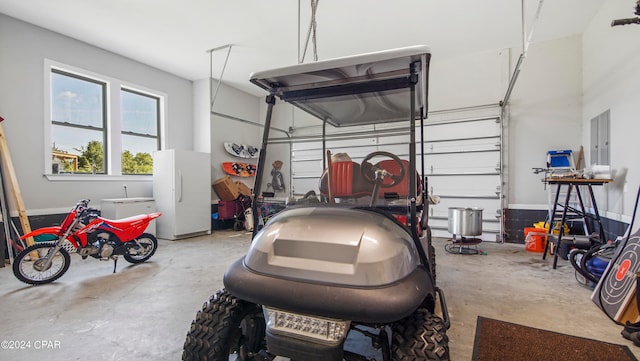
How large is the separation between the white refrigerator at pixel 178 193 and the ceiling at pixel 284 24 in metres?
2.12

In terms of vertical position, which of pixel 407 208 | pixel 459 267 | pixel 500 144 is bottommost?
pixel 459 267

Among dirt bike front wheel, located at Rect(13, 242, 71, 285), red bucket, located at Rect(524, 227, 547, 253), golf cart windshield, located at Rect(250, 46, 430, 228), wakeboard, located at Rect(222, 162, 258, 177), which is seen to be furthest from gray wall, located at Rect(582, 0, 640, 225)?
wakeboard, located at Rect(222, 162, 258, 177)

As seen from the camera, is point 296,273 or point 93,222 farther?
point 93,222

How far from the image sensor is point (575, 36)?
17.1 ft

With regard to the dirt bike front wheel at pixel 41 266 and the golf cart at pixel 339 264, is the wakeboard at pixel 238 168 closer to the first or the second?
the dirt bike front wheel at pixel 41 266

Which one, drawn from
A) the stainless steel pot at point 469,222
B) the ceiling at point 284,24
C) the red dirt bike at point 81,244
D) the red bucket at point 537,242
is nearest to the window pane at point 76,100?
the ceiling at point 284,24

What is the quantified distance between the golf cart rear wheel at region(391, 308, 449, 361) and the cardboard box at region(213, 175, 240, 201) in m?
6.47

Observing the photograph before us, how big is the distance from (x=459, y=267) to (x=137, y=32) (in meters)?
6.36

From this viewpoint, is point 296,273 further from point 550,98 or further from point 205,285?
point 550,98

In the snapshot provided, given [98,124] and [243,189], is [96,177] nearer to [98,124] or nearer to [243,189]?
[98,124]

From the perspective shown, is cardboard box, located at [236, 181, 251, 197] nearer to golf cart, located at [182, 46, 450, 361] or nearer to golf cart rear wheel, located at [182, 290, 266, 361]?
golf cart, located at [182, 46, 450, 361]

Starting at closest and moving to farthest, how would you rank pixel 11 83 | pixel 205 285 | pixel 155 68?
pixel 205 285
pixel 11 83
pixel 155 68

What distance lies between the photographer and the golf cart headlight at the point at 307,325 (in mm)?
1062

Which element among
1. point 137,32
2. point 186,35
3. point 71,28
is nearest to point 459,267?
point 186,35
